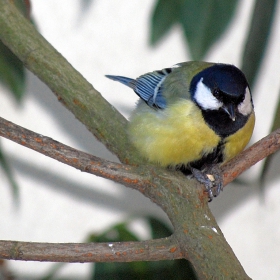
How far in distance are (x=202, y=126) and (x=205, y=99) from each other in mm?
55

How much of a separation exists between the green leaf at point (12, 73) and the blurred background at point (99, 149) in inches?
10.3

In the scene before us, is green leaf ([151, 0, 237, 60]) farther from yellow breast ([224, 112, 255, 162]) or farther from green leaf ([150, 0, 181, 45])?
yellow breast ([224, 112, 255, 162])

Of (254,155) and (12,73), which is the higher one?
(12,73)

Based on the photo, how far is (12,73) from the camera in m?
1.21

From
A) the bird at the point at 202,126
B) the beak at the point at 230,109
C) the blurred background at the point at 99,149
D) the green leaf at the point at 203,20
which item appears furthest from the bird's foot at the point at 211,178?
the blurred background at the point at 99,149

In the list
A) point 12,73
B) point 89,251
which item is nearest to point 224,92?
point 89,251

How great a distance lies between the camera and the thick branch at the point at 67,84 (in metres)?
1.00

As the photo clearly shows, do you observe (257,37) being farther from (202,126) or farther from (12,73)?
(12,73)

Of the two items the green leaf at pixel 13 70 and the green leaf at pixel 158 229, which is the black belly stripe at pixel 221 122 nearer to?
the green leaf at pixel 158 229

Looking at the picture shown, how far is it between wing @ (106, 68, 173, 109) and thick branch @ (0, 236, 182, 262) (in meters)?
0.35

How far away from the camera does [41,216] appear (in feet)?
5.03

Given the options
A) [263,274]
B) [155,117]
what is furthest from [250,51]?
[263,274]

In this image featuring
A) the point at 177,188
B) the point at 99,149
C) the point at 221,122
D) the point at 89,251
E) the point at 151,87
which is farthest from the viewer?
the point at 99,149

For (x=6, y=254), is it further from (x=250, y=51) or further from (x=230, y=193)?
(x=230, y=193)
